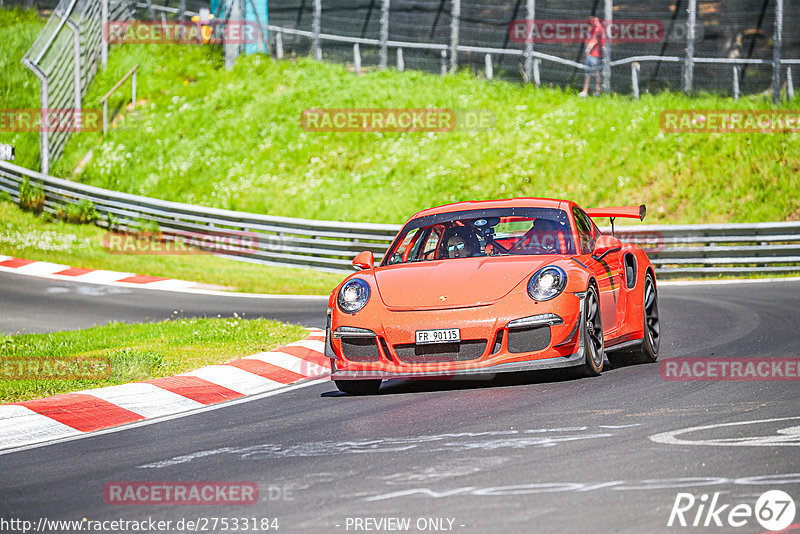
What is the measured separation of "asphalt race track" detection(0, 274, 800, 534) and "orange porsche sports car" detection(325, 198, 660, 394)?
0.87 ft

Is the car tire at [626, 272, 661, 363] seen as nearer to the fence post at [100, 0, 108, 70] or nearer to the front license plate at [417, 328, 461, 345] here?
the front license plate at [417, 328, 461, 345]

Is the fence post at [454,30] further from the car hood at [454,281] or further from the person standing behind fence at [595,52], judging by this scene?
the car hood at [454,281]

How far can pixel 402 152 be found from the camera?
26.2 metres

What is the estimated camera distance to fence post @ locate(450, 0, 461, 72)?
1041 inches

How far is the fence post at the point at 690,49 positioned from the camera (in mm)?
23703

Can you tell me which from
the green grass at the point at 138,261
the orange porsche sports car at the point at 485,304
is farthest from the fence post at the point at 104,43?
the orange porsche sports car at the point at 485,304

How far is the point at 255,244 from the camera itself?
71.5 ft

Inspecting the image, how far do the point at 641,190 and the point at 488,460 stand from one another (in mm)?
17967

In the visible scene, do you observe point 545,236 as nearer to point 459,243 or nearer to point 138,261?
point 459,243

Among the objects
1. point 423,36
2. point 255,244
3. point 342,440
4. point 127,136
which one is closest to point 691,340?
point 342,440

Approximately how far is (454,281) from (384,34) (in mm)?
20875
